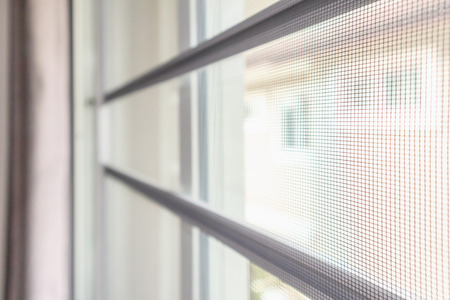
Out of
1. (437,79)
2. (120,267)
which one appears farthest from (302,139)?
(120,267)

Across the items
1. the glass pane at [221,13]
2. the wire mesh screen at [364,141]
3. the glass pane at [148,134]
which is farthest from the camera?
the glass pane at [148,134]

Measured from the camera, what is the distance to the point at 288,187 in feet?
1.40

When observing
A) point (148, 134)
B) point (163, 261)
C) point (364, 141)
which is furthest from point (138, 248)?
point (364, 141)

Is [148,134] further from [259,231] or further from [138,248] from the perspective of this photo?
[259,231]

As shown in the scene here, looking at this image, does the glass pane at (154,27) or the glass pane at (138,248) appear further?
the glass pane at (138,248)

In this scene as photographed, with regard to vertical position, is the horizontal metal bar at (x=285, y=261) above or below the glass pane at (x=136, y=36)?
below

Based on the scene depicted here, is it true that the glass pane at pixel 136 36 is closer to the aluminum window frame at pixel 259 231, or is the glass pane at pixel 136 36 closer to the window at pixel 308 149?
Answer: the window at pixel 308 149

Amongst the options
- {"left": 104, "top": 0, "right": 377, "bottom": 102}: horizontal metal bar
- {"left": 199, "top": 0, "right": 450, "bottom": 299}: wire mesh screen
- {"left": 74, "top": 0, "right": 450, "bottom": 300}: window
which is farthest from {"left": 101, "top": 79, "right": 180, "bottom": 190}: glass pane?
{"left": 199, "top": 0, "right": 450, "bottom": 299}: wire mesh screen

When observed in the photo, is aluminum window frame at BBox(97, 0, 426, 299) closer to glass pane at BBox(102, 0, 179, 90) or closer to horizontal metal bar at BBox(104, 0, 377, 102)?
horizontal metal bar at BBox(104, 0, 377, 102)

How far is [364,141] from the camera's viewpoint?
12.7 inches

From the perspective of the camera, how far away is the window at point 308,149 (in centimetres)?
28

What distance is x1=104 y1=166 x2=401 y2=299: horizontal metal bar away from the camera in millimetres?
316

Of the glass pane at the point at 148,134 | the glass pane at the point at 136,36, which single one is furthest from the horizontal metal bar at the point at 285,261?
the glass pane at the point at 136,36

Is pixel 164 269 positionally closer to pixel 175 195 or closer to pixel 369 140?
pixel 175 195
